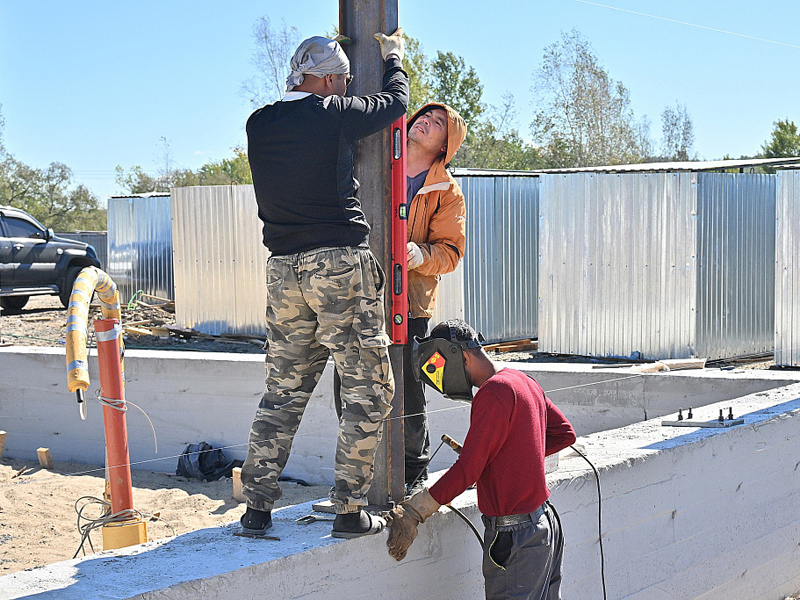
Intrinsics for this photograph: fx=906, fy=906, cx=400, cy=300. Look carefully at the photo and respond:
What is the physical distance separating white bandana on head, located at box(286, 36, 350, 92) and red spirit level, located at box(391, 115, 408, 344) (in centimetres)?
36

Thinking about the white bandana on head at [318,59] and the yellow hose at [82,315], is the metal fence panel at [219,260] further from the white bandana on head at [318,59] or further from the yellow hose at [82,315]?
the white bandana on head at [318,59]

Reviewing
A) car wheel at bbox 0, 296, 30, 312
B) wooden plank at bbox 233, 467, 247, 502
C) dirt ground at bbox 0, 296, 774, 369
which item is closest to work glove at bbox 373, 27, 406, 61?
wooden plank at bbox 233, 467, 247, 502

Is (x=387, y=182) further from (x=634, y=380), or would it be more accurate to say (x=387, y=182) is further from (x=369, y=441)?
(x=634, y=380)

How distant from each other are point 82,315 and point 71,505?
3306 millimetres

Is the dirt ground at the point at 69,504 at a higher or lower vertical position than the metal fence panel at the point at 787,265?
lower

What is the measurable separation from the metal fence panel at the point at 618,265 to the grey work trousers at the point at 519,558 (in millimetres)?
7424

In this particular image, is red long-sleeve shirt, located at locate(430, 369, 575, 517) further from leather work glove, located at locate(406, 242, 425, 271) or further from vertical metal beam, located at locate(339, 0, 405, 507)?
leather work glove, located at locate(406, 242, 425, 271)

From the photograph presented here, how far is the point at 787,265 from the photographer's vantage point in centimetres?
977

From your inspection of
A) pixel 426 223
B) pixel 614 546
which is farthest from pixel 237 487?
pixel 426 223

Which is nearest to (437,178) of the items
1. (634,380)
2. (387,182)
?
(387,182)

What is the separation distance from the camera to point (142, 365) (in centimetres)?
860

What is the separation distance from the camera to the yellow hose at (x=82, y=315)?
387 centimetres

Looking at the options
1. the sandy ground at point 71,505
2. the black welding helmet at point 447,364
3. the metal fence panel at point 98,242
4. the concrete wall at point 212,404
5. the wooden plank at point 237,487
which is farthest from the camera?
the metal fence panel at point 98,242

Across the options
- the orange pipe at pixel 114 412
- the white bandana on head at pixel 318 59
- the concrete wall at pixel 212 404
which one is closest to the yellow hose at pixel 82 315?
the orange pipe at pixel 114 412
